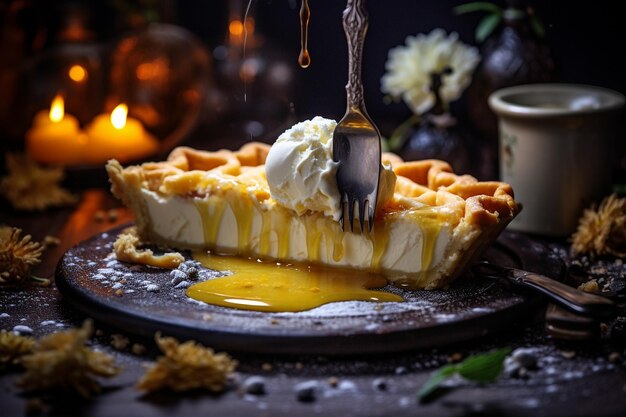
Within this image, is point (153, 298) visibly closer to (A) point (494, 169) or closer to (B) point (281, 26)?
(A) point (494, 169)

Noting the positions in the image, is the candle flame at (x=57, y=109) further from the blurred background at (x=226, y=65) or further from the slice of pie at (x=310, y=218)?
the slice of pie at (x=310, y=218)

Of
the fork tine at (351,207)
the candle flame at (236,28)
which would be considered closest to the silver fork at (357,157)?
the fork tine at (351,207)

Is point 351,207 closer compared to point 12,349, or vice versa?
point 12,349

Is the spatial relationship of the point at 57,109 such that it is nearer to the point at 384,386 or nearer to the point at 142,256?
the point at 142,256

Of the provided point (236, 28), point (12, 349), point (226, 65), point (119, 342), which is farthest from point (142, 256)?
point (236, 28)

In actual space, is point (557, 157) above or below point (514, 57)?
below

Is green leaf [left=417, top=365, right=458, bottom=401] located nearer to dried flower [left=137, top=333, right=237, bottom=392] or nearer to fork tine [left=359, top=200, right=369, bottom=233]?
dried flower [left=137, top=333, right=237, bottom=392]

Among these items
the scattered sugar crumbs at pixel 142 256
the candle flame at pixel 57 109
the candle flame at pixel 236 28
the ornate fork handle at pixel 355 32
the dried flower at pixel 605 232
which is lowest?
the dried flower at pixel 605 232

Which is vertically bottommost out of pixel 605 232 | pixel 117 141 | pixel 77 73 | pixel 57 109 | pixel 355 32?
pixel 605 232
